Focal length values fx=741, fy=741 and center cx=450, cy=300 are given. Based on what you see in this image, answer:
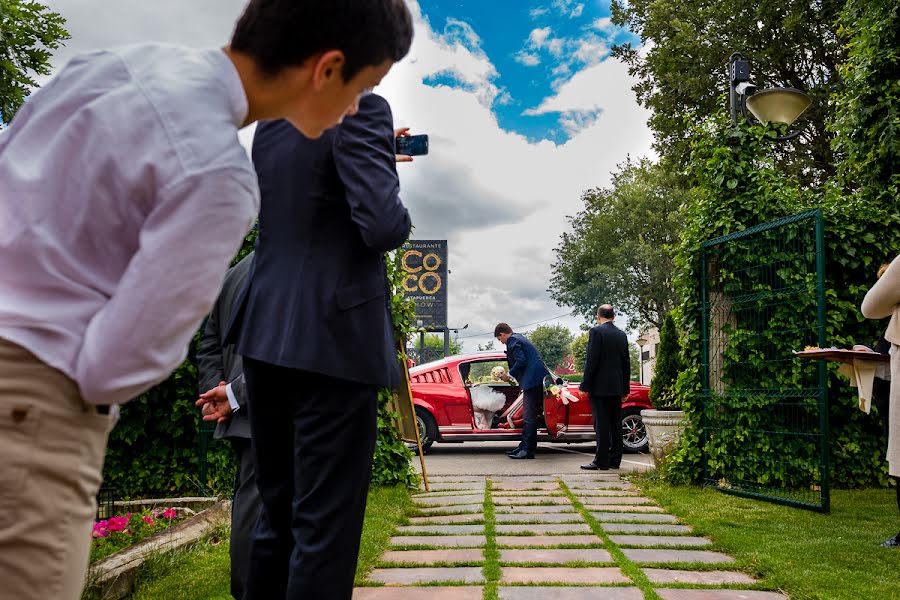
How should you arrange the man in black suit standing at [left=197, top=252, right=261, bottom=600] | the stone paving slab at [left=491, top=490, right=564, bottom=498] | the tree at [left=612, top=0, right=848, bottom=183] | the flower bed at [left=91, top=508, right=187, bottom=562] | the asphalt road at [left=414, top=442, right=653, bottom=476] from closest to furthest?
1. the man in black suit standing at [left=197, top=252, right=261, bottom=600]
2. the flower bed at [left=91, top=508, right=187, bottom=562]
3. the stone paving slab at [left=491, top=490, right=564, bottom=498]
4. the asphalt road at [left=414, top=442, right=653, bottom=476]
5. the tree at [left=612, top=0, right=848, bottom=183]

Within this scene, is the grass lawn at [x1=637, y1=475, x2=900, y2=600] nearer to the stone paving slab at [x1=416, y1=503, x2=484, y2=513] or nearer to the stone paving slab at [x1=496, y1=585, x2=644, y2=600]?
the stone paving slab at [x1=496, y1=585, x2=644, y2=600]

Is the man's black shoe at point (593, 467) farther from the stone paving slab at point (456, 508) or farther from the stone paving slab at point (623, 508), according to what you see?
the stone paving slab at point (456, 508)

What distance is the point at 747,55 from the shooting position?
16.2m

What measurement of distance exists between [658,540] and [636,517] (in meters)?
0.81

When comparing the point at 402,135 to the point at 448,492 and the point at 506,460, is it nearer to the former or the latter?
the point at 448,492

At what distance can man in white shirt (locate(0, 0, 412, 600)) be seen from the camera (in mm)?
931

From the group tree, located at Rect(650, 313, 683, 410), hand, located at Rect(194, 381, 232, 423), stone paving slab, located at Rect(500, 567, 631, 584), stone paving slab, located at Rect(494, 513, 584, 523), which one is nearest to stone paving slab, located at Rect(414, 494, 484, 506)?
stone paving slab, located at Rect(494, 513, 584, 523)

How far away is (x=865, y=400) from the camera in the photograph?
4.97m

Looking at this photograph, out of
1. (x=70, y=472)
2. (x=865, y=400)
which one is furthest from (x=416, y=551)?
(x=70, y=472)

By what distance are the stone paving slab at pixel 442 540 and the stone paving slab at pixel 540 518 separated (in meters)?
0.63

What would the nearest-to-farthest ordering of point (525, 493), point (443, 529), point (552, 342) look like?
point (443, 529) → point (525, 493) → point (552, 342)

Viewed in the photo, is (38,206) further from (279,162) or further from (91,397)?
(279,162)

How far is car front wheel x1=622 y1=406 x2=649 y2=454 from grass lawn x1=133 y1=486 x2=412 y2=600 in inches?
284

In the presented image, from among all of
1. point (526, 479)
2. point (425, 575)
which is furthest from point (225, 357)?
point (526, 479)
